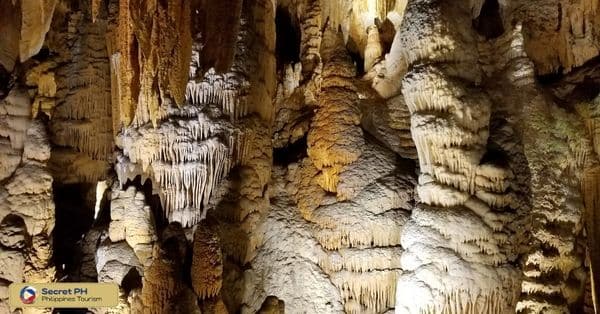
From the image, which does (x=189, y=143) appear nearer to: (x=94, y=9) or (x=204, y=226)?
(x=204, y=226)

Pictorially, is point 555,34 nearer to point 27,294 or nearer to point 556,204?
point 556,204

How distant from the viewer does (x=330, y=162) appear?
8055mm

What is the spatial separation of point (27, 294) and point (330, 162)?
363cm

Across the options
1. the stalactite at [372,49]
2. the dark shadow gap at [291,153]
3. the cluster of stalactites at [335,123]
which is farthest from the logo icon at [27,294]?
the stalactite at [372,49]

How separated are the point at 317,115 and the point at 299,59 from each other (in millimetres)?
1396

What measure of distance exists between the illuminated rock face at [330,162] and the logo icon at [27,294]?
3.09 ft

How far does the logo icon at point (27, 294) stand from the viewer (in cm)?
676

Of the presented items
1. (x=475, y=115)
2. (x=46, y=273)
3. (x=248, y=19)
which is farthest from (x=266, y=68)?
(x=46, y=273)

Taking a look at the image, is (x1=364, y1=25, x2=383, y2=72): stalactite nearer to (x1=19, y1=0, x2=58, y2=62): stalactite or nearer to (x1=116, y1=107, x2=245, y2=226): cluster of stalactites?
(x1=116, y1=107, x2=245, y2=226): cluster of stalactites

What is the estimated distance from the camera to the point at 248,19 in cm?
873

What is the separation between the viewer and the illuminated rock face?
6430 millimetres

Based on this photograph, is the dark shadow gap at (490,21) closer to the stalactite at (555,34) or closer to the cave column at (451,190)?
the stalactite at (555,34)

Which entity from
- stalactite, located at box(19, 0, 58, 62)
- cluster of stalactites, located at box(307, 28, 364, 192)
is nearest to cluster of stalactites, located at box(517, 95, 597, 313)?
cluster of stalactites, located at box(307, 28, 364, 192)

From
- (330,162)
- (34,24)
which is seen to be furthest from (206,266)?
(34,24)
